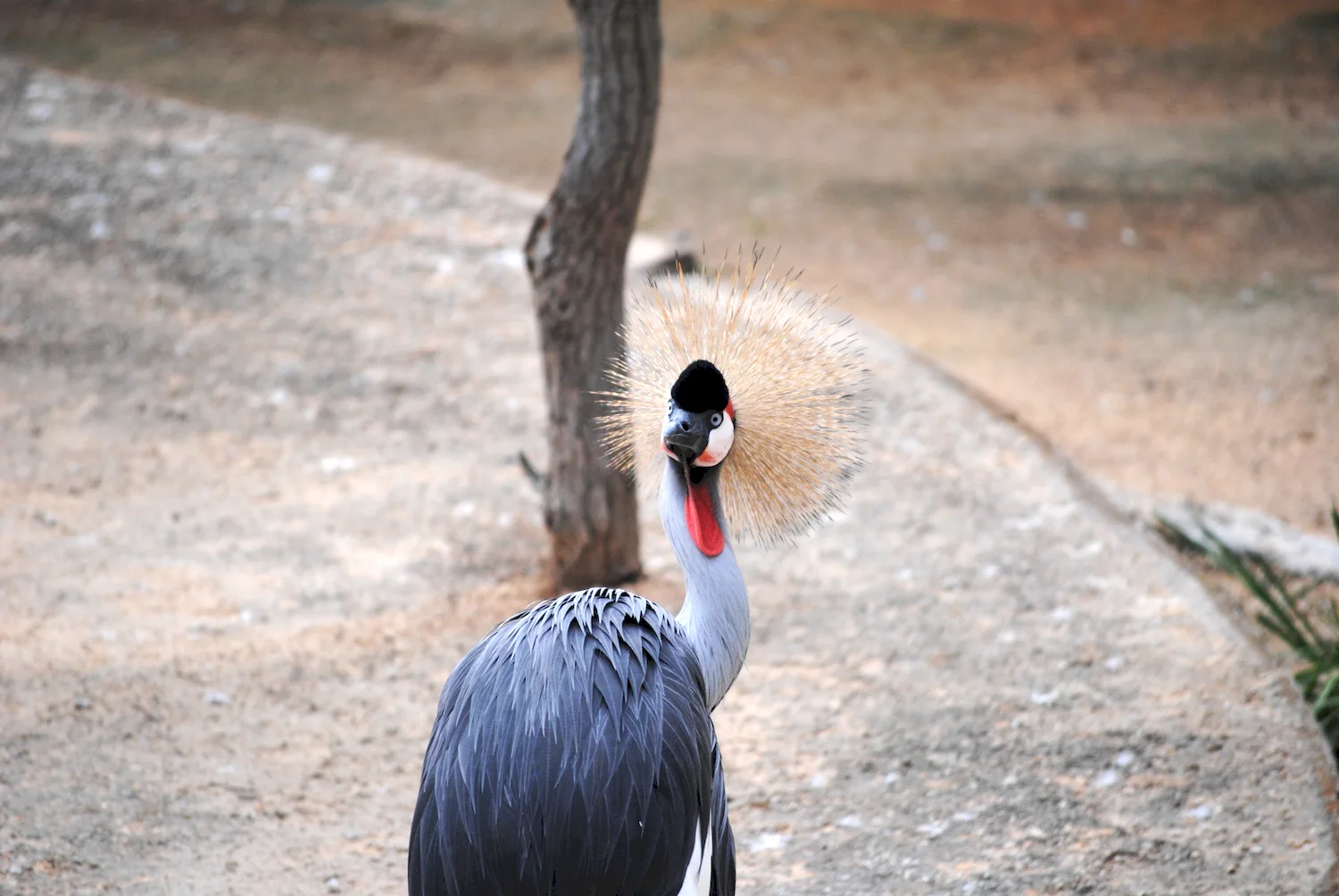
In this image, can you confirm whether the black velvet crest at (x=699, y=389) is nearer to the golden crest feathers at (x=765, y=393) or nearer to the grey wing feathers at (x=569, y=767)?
the golden crest feathers at (x=765, y=393)

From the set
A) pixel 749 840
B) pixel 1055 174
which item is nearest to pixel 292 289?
pixel 749 840

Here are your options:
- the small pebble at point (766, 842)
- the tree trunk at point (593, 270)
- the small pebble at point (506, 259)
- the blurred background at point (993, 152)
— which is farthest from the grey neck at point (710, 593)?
the small pebble at point (506, 259)

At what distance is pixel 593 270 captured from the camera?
3.83 meters

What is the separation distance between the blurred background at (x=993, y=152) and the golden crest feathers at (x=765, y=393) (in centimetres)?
309

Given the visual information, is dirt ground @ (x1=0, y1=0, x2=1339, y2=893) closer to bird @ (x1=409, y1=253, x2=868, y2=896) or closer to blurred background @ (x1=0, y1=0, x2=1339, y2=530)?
blurred background @ (x1=0, y1=0, x2=1339, y2=530)

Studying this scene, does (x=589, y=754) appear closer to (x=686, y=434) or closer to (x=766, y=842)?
(x=686, y=434)

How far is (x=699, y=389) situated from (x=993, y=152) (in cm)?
734

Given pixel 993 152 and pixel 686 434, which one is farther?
pixel 993 152

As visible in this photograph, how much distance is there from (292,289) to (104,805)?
3.43m

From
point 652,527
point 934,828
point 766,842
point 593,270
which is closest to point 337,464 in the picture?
point 652,527

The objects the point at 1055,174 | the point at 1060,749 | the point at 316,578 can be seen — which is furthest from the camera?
the point at 1055,174

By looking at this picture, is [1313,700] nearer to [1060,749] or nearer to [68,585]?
[1060,749]

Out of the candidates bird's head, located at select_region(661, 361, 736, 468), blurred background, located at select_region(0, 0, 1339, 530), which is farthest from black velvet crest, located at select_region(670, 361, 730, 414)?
blurred background, located at select_region(0, 0, 1339, 530)

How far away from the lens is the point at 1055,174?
341 inches
